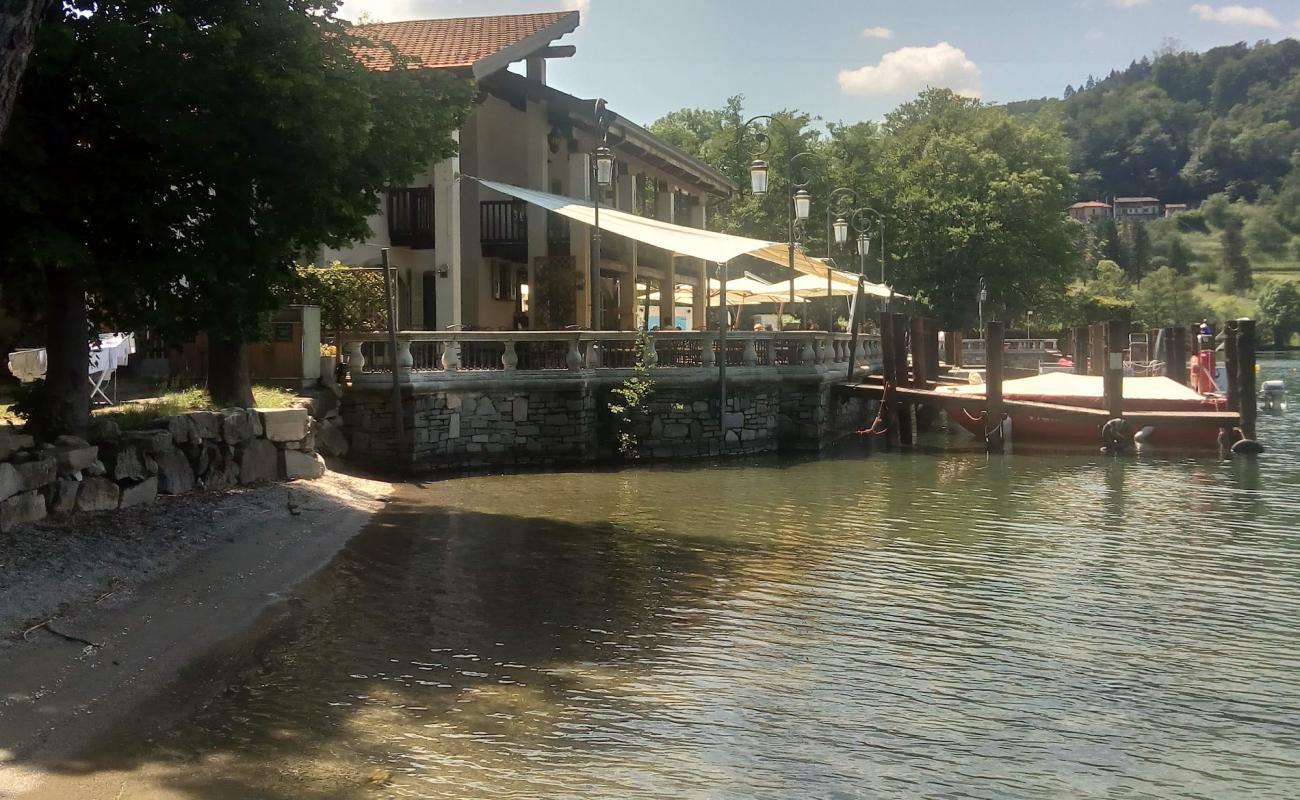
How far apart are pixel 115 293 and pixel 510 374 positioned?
333 inches

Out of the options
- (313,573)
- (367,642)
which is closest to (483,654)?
(367,642)

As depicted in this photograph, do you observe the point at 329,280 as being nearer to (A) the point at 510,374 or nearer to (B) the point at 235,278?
(A) the point at 510,374

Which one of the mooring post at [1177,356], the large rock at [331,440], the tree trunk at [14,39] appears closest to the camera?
the tree trunk at [14,39]

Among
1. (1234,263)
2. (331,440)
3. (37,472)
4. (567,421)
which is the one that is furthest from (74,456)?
(1234,263)

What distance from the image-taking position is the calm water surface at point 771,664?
20.5 ft

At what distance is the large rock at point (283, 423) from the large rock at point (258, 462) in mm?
157

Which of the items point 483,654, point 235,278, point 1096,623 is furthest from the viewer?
point 235,278

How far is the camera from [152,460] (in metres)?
12.0

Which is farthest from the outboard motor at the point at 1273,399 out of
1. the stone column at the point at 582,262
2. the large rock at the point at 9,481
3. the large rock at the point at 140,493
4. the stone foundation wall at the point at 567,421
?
the large rock at the point at 9,481

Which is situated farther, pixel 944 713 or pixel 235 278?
pixel 235 278

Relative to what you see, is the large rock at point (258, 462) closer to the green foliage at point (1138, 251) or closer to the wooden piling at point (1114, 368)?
the wooden piling at point (1114, 368)

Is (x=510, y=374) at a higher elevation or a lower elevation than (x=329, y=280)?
lower

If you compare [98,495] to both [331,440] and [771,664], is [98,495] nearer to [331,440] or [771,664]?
[771,664]

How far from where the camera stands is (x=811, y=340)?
23453 millimetres
